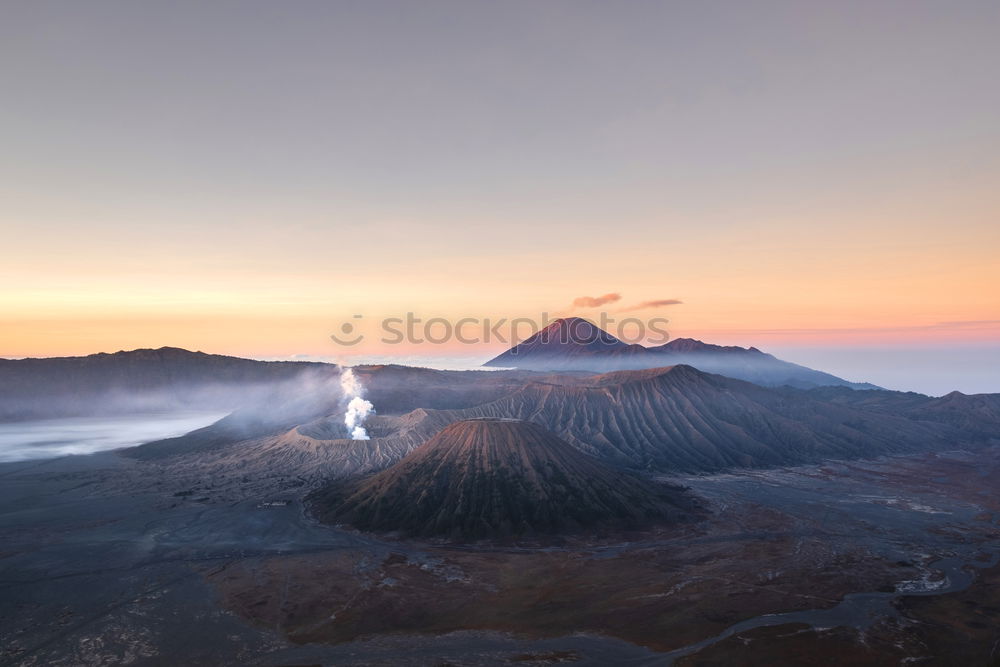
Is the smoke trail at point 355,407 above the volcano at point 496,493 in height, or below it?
above

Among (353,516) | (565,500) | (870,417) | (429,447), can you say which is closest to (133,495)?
(353,516)

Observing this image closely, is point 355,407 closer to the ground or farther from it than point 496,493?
farther from it

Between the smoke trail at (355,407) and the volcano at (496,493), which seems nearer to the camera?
the volcano at (496,493)

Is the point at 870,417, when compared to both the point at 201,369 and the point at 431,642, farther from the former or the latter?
the point at 201,369

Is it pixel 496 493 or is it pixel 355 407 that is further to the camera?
pixel 355 407
